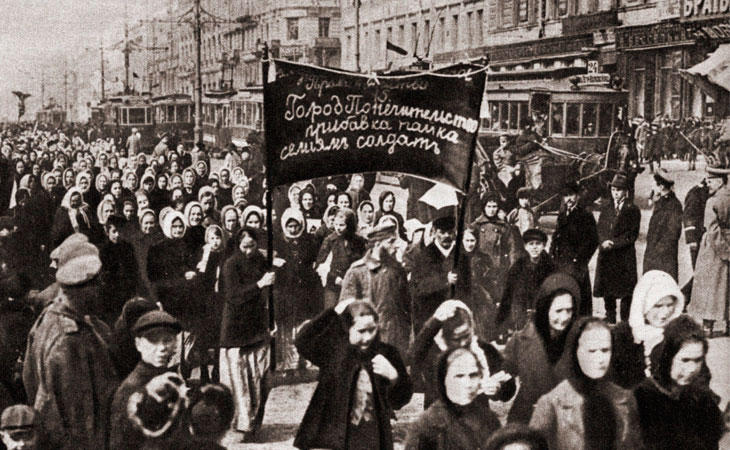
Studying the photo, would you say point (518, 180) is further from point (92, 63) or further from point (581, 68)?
point (92, 63)

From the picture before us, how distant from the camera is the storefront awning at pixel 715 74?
315 inches

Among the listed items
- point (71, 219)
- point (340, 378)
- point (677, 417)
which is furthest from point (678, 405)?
point (71, 219)

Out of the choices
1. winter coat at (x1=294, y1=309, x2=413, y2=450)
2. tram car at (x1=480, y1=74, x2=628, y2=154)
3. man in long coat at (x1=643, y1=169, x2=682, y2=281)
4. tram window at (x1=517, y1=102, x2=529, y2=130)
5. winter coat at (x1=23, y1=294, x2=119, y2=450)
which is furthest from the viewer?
tram window at (x1=517, y1=102, x2=529, y2=130)

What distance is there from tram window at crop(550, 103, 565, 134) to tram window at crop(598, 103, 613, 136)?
24.0 inches

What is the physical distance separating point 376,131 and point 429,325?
129 cm

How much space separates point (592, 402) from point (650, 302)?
112 cm

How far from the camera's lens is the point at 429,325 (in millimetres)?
4762

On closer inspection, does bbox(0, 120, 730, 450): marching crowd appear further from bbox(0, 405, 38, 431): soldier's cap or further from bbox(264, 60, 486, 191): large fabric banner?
bbox(264, 60, 486, 191): large fabric banner

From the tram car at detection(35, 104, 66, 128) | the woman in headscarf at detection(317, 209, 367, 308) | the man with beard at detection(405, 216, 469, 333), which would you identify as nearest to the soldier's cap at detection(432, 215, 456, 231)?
the man with beard at detection(405, 216, 469, 333)

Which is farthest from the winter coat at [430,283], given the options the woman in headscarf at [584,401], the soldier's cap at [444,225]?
the woman in headscarf at [584,401]

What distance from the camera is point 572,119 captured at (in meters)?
12.9

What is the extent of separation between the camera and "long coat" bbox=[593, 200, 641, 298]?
766cm

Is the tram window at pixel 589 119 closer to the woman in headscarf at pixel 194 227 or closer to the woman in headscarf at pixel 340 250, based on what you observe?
the woman in headscarf at pixel 340 250

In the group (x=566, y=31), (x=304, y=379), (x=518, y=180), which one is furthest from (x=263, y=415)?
(x=566, y=31)
